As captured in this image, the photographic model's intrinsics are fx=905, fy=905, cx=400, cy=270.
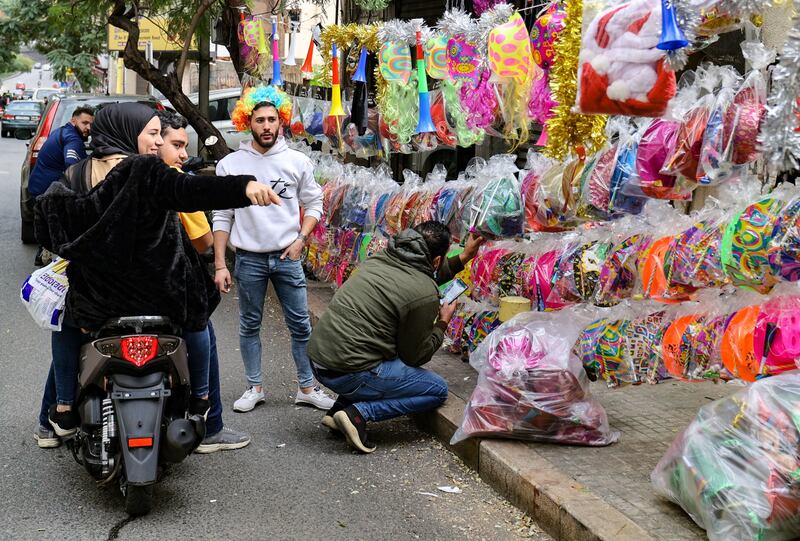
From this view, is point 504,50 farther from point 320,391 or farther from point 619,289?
point 320,391

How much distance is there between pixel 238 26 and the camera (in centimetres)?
1023

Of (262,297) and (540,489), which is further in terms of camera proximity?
(262,297)

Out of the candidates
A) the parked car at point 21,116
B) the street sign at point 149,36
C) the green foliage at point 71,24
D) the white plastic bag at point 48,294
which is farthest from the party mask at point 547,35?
the parked car at point 21,116

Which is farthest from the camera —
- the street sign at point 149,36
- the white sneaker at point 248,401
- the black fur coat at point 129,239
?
the street sign at point 149,36

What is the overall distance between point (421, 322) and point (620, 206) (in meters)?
A: 1.20

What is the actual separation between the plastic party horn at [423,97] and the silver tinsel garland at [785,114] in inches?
144

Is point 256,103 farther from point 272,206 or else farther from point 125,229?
point 125,229

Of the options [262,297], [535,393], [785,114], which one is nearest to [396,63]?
[262,297]

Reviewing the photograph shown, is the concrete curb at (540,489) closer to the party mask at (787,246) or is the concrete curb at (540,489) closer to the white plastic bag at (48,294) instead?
the party mask at (787,246)

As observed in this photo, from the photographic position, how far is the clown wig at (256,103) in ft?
18.2

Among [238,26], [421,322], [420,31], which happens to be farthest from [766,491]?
[238,26]

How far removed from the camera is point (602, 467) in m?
4.29

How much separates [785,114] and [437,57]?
374cm

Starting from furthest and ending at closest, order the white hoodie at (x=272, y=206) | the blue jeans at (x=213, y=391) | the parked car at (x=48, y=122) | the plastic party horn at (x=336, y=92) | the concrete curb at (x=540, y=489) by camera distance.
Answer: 1. the parked car at (x=48, y=122)
2. the plastic party horn at (x=336, y=92)
3. the white hoodie at (x=272, y=206)
4. the blue jeans at (x=213, y=391)
5. the concrete curb at (x=540, y=489)
